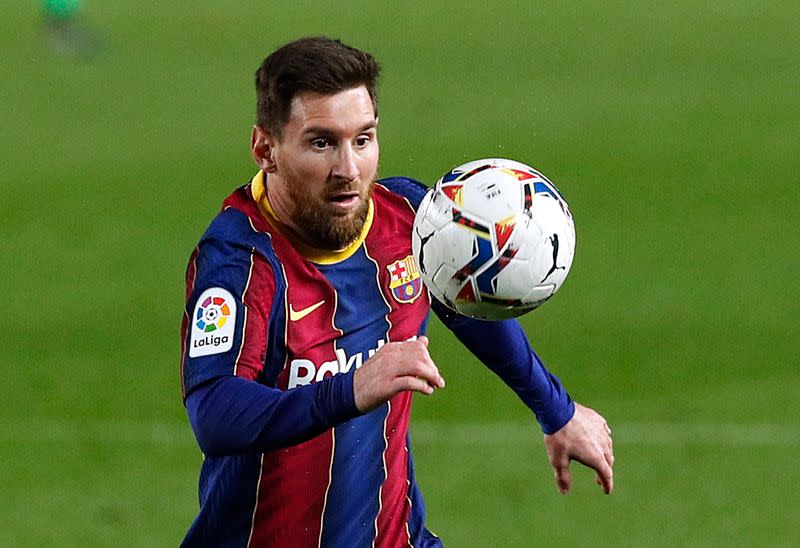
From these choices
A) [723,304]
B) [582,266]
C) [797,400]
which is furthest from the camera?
[582,266]

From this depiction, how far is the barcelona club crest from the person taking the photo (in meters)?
5.72

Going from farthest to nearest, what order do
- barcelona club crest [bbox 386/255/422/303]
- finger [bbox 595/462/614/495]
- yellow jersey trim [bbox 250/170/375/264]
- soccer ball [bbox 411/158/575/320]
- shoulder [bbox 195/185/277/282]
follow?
1. finger [bbox 595/462/614/495]
2. barcelona club crest [bbox 386/255/422/303]
3. yellow jersey trim [bbox 250/170/375/264]
4. shoulder [bbox 195/185/277/282]
5. soccer ball [bbox 411/158/575/320]

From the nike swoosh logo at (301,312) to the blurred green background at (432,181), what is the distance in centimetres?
337

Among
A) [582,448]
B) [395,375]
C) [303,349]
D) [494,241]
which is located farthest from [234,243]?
[582,448]

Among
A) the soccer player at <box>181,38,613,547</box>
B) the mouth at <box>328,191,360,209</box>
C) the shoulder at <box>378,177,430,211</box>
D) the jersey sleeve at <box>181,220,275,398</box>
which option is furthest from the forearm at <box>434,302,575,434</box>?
the jersey sleeve at <box>181,220,275,398</box>

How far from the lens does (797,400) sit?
1084 cm

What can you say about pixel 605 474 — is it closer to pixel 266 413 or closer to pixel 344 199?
pixel 344 199

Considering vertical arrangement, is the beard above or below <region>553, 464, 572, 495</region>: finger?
above

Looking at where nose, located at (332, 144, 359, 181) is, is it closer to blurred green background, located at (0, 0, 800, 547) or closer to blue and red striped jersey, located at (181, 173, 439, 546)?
blue and red striped jersey, located at (181, 173, 439, 546)

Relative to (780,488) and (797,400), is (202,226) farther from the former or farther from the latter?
(780,488)

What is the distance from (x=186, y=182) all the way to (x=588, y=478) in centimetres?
808

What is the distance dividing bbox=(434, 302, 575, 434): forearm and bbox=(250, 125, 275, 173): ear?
851 millimetres

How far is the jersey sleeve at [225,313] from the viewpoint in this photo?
5.06m

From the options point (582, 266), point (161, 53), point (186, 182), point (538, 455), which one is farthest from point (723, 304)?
point (161, 53)
